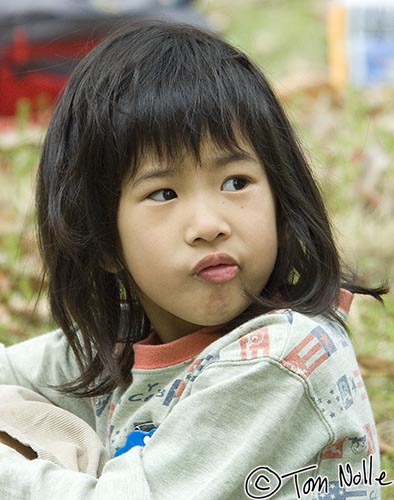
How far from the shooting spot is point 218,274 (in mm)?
1687

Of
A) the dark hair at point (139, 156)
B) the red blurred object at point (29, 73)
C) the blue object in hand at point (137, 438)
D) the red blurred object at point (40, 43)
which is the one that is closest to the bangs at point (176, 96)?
the dark hair at point (139, 156)

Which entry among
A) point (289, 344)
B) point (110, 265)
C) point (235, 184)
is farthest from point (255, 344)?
point (110, 265)

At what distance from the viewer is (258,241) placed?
1716 mm

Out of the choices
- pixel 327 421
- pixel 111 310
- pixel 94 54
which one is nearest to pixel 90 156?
pixel 94 54

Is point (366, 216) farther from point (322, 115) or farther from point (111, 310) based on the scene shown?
point (111, 310)

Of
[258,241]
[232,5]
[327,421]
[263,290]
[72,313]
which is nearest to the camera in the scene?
[327,421]

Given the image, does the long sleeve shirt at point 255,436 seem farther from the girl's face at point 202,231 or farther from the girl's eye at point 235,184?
the girl's eye at point 235,184

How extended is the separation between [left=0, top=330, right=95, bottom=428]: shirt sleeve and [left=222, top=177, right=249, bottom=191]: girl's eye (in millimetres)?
567

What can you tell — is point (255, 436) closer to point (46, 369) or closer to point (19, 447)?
point (19, 447)

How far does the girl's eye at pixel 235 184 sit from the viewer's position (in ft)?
5.61

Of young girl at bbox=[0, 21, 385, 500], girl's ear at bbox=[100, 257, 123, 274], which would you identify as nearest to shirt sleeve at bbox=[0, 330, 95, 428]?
young girl at bbox=[0, 21, 385, 500]

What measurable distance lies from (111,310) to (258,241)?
0.41 meters

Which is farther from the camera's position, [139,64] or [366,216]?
[366,216]

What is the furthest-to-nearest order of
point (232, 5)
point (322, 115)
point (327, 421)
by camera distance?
point (232, 5)
point (322, 115)
point (327, 421)
